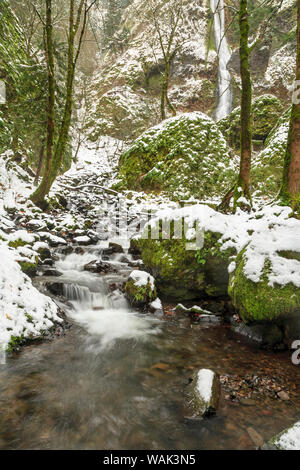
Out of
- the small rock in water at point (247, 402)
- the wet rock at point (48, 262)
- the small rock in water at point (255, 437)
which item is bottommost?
the small rock in water at point (255, 437)

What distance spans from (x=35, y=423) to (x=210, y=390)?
193 cm

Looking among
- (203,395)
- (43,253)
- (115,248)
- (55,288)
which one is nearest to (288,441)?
(203,395)

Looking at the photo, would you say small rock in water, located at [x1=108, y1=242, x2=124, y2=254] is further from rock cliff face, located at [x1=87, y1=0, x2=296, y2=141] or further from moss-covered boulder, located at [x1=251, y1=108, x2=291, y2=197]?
rock cliff face, located at [x1=87, y1=0, x2=296, y2=141]

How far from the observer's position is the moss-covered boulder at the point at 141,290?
591 cm

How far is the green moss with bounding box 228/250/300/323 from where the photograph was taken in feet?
12.0

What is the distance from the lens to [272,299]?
12.4 feet

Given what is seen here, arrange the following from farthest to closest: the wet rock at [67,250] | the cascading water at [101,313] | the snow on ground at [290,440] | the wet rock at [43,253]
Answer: the wet rock at [67,250]
the wet rock at [43,253]
the cascading water at [101,313]
the snow on ground at [290,440]

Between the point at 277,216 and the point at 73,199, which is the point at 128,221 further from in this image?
the point at 277,216

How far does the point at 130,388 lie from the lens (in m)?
3.31

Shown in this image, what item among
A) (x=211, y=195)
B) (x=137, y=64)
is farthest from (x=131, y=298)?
(x=137, y=64)

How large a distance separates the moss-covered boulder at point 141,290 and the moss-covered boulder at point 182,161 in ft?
21.5

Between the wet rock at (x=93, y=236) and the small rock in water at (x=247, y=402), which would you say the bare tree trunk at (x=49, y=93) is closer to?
the wet rock at (x=93, y=236)

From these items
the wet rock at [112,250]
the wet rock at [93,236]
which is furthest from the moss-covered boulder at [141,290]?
the wet rock at [93,236]

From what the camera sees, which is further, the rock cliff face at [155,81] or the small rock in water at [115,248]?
the rock cliff face at [155,81]
